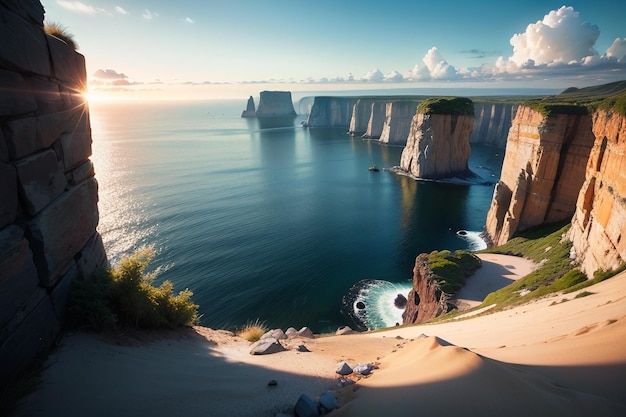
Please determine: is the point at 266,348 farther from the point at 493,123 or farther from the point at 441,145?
the point at 493,123

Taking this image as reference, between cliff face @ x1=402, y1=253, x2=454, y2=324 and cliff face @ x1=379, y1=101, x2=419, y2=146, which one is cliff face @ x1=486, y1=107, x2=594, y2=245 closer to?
cliff face @ x1=402, y1=253, x2=454, y2=324

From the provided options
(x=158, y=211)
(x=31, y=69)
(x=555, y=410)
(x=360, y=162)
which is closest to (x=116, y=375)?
(x=31, y=69)

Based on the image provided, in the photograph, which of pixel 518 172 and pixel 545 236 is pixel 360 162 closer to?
pixel 518 172

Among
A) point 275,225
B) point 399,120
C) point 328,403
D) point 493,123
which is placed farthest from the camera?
point 493,123

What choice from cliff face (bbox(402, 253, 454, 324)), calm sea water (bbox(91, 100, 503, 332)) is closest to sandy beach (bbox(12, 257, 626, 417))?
cliff face (bbox(402, 253, 454, 324))

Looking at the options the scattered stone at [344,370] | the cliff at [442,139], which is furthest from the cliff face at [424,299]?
the cliff at [442,139]

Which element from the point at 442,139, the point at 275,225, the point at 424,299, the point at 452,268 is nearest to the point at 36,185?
the point at 424,299
